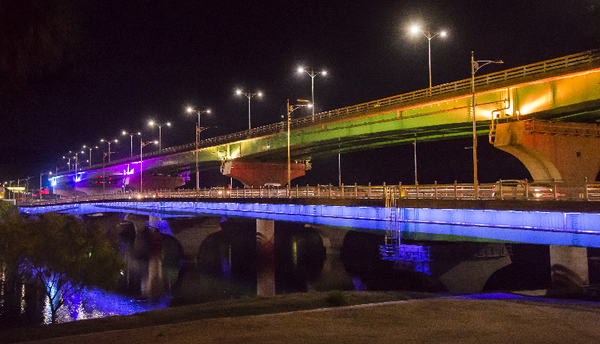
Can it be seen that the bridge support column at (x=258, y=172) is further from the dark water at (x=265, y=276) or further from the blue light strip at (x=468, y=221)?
the blue light strip at (x=468, y=221)

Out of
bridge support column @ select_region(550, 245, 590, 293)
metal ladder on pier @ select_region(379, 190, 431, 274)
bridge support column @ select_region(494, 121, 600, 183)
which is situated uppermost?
bridge support column @ select_region(494, 121, 600, 183)

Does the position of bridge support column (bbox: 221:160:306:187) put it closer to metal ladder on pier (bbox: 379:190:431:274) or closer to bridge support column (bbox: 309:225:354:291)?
bridge support column (bbox: 309:225:354:291)

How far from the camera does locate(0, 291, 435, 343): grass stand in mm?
18023

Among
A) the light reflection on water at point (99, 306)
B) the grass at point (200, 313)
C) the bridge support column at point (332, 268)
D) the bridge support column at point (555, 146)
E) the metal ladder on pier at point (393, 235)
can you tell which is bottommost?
the light reflection on water at point (99, 306)

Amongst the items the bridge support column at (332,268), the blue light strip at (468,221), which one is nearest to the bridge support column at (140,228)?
the bridge support column at (332,268)

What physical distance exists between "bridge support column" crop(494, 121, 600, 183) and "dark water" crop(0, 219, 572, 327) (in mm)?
7328

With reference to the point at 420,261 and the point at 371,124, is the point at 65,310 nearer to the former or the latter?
the point at 420,261

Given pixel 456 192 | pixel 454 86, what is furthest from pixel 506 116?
pixel 456 192

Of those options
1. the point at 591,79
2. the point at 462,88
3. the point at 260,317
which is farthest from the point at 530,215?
the point at 462,88

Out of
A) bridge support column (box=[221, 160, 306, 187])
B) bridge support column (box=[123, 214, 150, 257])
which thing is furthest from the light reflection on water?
bridge support column (box=[123, 214, 150, 257])

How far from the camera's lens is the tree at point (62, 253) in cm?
2969

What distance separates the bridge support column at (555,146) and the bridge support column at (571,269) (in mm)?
8991

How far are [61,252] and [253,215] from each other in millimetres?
15489

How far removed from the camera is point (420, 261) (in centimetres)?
3178
